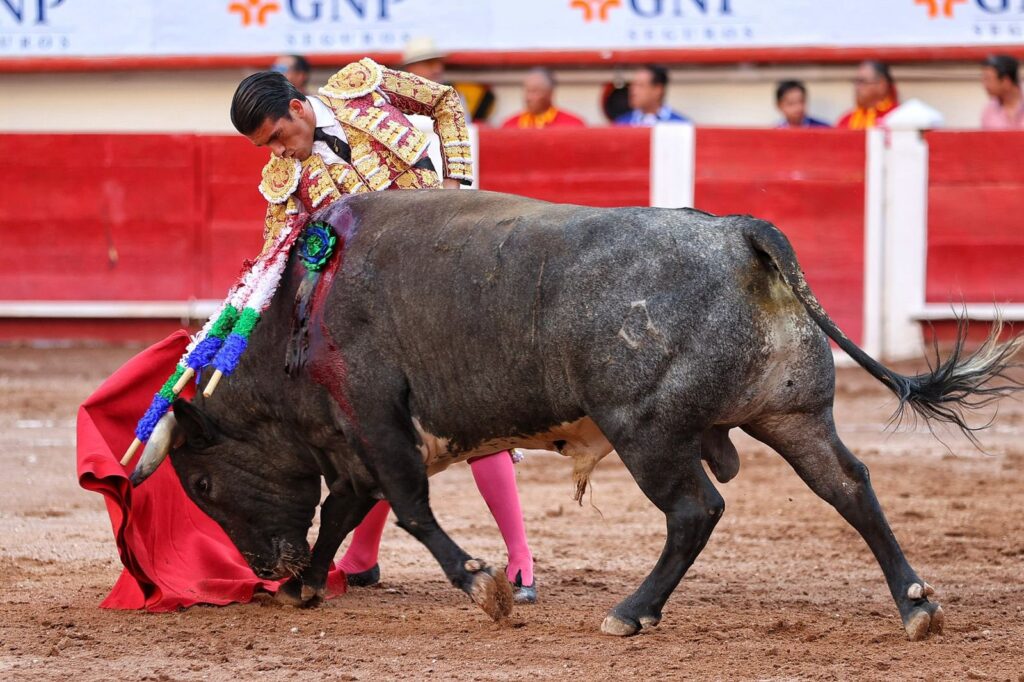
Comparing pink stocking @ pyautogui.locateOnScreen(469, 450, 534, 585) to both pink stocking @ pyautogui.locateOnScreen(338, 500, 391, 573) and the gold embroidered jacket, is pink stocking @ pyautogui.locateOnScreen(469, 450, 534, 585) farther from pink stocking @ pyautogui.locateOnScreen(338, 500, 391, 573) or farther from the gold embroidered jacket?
the gold embroidered jacket

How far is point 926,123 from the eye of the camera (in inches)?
320

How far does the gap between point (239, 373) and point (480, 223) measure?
674 millimetres

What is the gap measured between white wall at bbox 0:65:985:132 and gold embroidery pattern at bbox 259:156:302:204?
588cm

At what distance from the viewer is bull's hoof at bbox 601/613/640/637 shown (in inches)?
125

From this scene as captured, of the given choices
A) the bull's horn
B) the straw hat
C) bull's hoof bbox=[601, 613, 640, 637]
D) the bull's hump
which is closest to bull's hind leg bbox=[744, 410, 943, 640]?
the bull's hump

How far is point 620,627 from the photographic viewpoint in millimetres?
3189

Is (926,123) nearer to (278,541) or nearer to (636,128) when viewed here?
(636,128)

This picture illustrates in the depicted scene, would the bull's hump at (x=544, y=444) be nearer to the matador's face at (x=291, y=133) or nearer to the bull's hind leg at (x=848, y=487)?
the bull's hind leg at (x=848, y=487)

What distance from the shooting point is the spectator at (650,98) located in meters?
8.43

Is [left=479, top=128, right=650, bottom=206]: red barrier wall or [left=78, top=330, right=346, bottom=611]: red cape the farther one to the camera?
[left=479, top=128, right=650, bottom=206]: red barrier wall

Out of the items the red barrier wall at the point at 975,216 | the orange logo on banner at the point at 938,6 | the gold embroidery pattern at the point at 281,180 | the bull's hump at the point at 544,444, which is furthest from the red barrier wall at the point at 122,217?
the bull's hump at the point at 544,444

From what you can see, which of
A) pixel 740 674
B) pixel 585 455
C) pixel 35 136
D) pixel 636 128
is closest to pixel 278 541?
pixel 585 455

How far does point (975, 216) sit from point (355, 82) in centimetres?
520

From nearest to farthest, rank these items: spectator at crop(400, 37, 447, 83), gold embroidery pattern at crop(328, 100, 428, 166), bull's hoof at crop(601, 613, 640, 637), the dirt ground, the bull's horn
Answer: the dirt ground
bull's hoof at crop(601, 613, 640, 637)
the bull's horn
gold embroidery pattern at crop(328, 100, 428, 166)
spectator at crop(400, 37, 447, 83)
